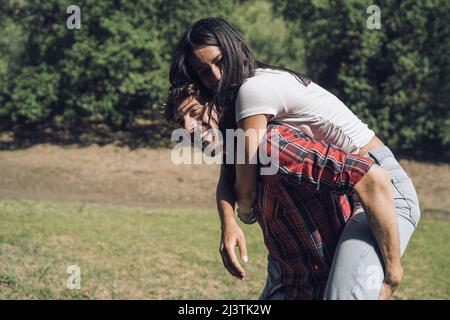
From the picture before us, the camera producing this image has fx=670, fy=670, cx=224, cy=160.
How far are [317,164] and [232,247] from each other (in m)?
0.43

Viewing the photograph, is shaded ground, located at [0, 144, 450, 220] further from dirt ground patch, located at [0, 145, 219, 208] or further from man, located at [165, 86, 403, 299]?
man, located at [165, 86, 403, 299]

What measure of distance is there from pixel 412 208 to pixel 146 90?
942 cm

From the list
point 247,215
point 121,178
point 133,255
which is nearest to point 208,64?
point 247,215

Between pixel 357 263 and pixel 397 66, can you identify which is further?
pixel 397 66

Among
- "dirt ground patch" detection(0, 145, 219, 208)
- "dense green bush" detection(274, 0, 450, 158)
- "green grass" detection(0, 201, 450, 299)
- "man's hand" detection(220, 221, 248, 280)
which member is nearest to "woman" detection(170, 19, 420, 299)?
"man's hand" detection(220, 221, 248, 280)

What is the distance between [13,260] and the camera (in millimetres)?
6160

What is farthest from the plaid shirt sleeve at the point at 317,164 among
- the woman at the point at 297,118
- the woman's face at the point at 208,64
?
the woman's face at the point at 208,64

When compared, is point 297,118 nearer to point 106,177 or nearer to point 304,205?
point 304,205

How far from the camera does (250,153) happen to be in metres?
2.12

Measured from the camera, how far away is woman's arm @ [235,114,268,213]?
2113mm

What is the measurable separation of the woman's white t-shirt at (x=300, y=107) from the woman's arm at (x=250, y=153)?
0.03 metres

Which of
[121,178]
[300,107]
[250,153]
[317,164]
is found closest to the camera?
[317,164]
